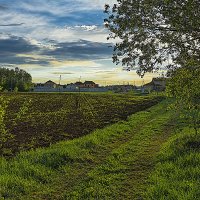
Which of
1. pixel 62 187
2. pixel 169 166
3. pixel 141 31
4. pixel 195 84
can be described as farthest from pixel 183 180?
pixel 141 31

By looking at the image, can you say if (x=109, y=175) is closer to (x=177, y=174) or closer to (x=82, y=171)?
(x=82, y=171)

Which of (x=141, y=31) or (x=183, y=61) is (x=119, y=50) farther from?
(x=183, y=61)

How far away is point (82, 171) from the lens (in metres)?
14.5

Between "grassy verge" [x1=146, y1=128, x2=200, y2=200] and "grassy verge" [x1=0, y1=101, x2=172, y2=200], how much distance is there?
508 millimetres

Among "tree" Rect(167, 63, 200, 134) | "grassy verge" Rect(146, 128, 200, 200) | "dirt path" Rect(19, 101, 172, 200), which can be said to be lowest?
"dirt path" Rect(19, 101, 172, 200)

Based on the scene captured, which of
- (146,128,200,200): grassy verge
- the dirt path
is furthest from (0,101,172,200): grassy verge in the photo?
(146,128,200,200): grassy verge

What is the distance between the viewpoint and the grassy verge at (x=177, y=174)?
1098cm

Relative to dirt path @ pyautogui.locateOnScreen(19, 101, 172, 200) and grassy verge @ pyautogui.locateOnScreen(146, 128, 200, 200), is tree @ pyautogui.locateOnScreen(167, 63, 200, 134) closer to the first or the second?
grassy verge @ pyautogui.locateOnScreen(146, 128, 200, 200)

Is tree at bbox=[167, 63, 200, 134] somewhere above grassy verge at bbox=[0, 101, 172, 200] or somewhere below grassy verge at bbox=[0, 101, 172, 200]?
above

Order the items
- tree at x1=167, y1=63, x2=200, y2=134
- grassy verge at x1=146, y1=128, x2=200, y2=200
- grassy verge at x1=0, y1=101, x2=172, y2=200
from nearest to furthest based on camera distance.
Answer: grassy verge at x1=146, y1=128, x2=200, y2=200
grassy verge at x1=0, y1=101, x2=172, y2=200
tree at x1=167, y1=63, x2=200, y2=134

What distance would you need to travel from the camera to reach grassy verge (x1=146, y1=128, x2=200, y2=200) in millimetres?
10980

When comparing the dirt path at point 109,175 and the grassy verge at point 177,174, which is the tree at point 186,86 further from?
the dirt path at point 109,175

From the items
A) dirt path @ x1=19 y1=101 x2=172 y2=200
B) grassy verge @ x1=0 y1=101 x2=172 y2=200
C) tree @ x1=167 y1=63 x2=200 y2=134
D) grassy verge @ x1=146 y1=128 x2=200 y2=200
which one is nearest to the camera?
grassy verge @ x1=146 y1=128 x2=200 y2=200

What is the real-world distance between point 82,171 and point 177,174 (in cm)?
382
